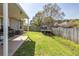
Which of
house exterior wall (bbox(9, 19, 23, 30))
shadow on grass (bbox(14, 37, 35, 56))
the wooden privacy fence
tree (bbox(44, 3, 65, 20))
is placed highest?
tree (bbox(44, 3, 65, 20))

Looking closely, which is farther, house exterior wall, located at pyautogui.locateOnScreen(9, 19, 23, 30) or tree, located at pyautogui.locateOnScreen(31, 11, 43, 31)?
house exterior wall, located at pyautogui.locateOnScreen(9, 19, 23, 30)

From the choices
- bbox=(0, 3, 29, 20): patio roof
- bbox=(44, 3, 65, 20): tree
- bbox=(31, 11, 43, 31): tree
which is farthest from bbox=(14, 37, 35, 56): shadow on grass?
bbox=(44, 3, 65, 20): tree

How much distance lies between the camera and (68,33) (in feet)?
43.9

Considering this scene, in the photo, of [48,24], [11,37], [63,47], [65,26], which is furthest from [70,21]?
[11,37]

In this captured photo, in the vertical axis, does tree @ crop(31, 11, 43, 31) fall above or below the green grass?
above

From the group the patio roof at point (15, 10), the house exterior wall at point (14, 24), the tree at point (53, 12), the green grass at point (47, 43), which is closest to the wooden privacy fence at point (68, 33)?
the green grass at point (47, 43)

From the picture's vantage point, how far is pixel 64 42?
13.3 m

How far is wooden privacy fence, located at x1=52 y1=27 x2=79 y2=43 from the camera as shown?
40.9 ft

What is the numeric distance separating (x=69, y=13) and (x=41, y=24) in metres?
2.72

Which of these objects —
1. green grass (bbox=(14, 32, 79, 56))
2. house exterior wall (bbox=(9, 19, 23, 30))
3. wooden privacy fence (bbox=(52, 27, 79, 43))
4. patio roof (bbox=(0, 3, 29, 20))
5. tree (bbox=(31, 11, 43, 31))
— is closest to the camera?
patio roof (bbox=(0, 3, 29, 20))

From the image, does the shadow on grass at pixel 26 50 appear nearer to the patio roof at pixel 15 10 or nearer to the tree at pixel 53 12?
the patio roof at pixel 15 10

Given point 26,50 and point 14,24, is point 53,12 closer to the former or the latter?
point 26,50

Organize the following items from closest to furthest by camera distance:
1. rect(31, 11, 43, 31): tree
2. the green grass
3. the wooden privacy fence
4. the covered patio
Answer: the covered patio, the green grass, the wooden privacy fence, rect(31, 11, 43, 31): tree

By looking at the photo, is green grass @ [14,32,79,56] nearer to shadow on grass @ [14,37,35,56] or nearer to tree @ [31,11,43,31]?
shadow on grass @ [14,37,35,56]
